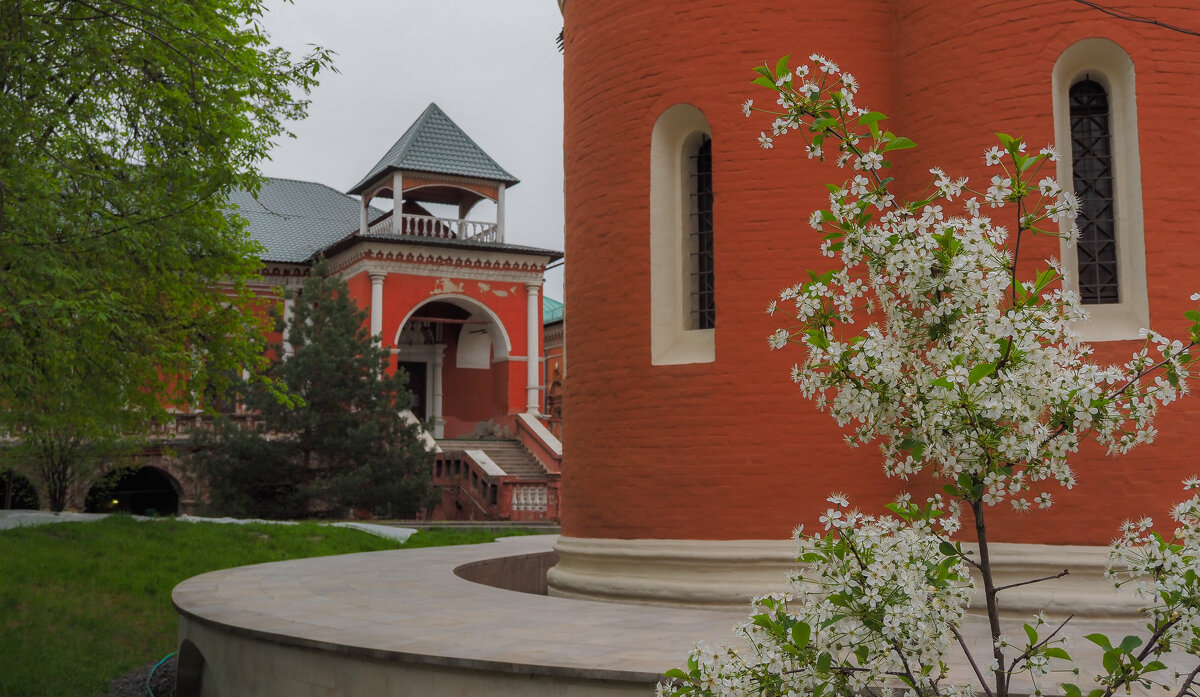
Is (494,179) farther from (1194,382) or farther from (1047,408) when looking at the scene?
(1047,408)

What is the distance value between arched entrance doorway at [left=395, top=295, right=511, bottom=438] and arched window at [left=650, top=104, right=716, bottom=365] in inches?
1077

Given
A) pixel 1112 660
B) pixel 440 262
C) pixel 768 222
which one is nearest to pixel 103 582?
pixel 768 222

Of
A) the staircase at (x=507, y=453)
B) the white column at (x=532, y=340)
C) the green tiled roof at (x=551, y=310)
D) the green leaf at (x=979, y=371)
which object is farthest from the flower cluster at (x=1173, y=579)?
the green tiled roof at (x=551, y=310)

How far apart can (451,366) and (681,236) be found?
29.6 meters

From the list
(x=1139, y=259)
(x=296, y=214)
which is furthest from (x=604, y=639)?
(x=296, y=214)

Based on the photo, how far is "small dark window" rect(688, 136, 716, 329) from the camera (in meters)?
9.53

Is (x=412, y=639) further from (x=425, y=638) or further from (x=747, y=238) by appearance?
(x=747, y=238)

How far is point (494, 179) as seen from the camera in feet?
117

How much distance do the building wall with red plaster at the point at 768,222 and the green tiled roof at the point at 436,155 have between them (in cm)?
2548

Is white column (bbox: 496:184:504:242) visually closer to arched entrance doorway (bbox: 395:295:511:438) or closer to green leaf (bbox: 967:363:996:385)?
arched entrance doorway (bbox: 395:295:511:438)

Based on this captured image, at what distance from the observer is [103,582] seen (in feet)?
44.3

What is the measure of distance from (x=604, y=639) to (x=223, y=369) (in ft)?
31.0

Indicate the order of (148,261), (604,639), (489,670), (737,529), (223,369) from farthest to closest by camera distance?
(223,369) → (148,261) → (737,529) → (604,639) → (489,670)

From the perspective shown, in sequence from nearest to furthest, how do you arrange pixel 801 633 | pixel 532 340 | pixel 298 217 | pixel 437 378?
pixel 801 633, pixel 532 340, pixel 437 378, pixel 298 217
